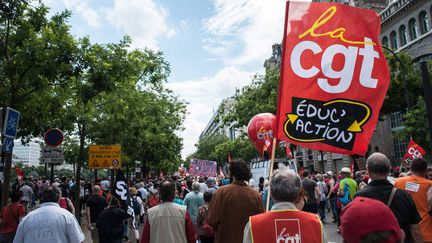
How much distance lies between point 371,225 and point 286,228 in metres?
0.87

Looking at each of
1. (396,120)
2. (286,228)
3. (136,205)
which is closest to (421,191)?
(286,228)

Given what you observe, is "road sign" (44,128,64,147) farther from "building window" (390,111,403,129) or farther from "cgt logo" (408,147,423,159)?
"building window" (390,111,403,129)

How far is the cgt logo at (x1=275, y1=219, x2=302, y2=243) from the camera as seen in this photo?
2.82 metres

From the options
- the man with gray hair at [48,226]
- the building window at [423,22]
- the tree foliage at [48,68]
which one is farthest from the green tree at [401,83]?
the man with gray hair at [48,226]

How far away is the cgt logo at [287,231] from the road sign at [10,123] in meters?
6.68

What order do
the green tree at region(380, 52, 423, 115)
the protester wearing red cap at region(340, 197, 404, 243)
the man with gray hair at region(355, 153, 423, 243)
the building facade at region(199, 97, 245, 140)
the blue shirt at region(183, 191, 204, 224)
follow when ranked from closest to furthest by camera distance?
A: the protester wearing red cap at region(340, 197, 404, 243) < the man with gray hair at region(355, 153, 423, 243) < the blue shirt at region(183, 191, 204, 224) < the green tree at region(380, 52, 423, 115) < the building facade at region(199, 97, 245, 140)

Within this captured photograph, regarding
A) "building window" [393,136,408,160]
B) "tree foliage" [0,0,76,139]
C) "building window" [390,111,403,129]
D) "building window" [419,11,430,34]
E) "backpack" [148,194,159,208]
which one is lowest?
"backpack" [148,194,159,208]

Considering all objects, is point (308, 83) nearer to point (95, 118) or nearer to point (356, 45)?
point (356, 45)

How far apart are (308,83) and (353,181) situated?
7406mm

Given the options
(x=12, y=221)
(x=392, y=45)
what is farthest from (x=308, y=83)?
(x=392, y=45)

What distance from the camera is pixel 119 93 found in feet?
65.0

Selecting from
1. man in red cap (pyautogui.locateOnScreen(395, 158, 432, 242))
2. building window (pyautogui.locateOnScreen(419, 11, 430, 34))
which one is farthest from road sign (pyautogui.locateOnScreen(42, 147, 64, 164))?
building window (pyautogui.locateOnScreen(419, 11, 430, 34))

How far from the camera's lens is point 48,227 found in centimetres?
474

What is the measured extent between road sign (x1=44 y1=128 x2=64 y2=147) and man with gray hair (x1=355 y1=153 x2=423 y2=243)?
353 inches
